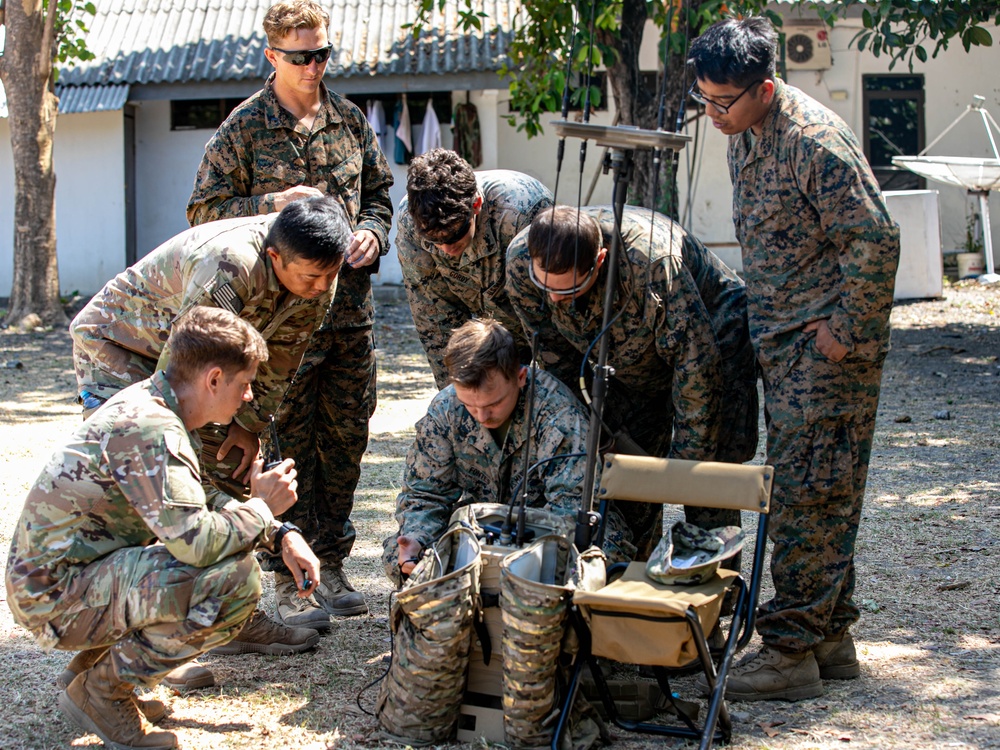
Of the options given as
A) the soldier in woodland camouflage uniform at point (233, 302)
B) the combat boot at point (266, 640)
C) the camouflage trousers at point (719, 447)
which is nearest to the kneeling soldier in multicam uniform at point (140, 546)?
the soldier in woodland camouflage uniform at point (233, 302)

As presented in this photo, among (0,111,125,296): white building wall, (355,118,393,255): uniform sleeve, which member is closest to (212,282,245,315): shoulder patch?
(355,118,393,255): uniform sleeve

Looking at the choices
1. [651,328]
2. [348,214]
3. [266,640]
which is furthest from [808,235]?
[266,640]

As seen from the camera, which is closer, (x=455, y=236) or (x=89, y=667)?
(x=89, y=667)

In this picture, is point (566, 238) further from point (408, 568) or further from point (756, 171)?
point (408, 568)

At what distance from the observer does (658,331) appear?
13.1 feet

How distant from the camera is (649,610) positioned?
3.00 meters

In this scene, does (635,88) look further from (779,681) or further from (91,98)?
(779,681)

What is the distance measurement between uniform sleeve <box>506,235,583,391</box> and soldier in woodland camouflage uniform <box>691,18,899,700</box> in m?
0.83

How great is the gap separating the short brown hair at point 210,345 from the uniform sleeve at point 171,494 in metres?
0.23

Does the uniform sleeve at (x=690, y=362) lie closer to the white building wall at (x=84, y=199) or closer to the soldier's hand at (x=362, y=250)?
the soldier's hand at (x=362, y=250)

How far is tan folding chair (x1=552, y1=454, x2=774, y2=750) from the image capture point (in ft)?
9.95

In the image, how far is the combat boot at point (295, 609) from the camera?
4.46m

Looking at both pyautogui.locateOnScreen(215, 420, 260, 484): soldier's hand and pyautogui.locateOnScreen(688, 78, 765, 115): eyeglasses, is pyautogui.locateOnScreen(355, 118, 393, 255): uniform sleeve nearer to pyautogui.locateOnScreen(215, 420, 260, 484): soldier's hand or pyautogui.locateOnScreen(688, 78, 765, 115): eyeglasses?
pyautogui.locateOnScreen(215, 420, 260, 484): soldier's hand

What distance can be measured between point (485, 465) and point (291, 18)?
199cm
